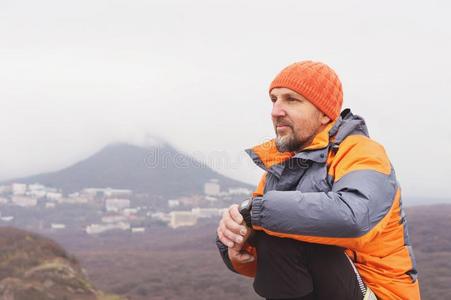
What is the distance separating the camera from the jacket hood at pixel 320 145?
246 cm

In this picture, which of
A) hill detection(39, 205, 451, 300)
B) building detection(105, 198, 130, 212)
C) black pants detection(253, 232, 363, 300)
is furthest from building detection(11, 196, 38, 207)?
black pants detection(253, 232, 363, 300)

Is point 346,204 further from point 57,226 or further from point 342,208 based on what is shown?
point 57,226

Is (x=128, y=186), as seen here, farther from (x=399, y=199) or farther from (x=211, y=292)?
(x=399, y=199)

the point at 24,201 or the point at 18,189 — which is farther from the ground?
the point at 24,201

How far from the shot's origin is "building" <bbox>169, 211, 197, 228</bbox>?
3431 inches

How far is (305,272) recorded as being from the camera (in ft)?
6.94

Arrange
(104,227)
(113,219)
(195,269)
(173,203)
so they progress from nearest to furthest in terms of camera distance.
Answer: (195,269)
(104,227)
(113,219)
(173,203)

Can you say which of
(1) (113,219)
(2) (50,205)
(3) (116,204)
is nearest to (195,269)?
(1) (113,219)

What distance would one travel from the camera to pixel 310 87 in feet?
8.68

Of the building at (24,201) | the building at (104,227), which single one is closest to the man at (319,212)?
the building at (104,227)

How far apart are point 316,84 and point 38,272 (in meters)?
11.5

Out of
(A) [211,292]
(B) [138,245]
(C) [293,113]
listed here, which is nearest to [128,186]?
(B) [138,245]

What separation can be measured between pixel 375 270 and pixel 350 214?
0.43 m

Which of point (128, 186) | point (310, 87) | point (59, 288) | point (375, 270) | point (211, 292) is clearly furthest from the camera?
point (128, 186)
